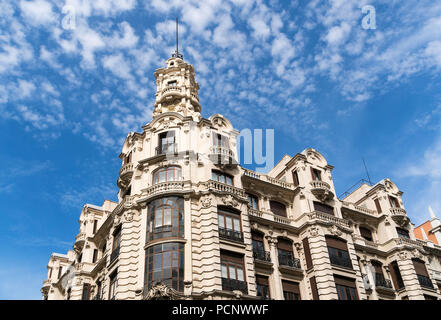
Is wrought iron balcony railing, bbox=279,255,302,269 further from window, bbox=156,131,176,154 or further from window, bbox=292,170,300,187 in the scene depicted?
window, bbox=156,131,176,154

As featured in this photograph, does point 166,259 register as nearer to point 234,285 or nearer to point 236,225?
point 234,285

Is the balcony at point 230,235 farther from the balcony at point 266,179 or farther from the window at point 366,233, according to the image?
the window at point 366,233

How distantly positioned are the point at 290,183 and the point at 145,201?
15168mm

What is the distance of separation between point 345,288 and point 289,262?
497cm

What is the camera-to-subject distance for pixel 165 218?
109ft

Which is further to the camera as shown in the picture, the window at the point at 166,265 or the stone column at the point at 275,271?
the stone column at the point at 275,271

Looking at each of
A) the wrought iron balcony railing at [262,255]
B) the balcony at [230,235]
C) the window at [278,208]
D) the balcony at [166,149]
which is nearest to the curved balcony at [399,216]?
the window at [278,208]

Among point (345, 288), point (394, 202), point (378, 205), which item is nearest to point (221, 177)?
point (345, 288)

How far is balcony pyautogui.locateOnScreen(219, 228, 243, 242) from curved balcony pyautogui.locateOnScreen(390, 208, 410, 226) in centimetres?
2074

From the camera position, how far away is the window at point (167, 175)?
36188mm

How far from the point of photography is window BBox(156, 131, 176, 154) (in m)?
38.2

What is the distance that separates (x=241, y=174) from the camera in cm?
3884

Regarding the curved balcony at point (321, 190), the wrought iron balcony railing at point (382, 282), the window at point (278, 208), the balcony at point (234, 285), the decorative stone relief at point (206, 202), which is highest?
the curved balcony at point (321, 190)

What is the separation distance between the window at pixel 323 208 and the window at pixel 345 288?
23.5ft
